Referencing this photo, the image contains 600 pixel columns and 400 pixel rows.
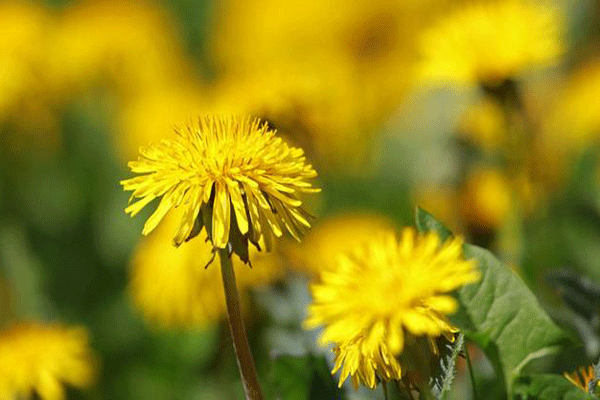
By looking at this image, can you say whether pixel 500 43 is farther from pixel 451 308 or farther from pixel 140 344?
pixel 140 344

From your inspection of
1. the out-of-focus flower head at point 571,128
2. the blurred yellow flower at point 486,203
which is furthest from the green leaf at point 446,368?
the out-of-focus flower head at point 571,128

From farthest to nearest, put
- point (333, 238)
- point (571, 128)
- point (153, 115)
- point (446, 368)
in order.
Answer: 1. point (153, 115)
2. point (571, 128)
3. point (333, 238)
4. point (446, 368)

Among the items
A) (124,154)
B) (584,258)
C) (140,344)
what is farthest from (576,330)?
(124,154)

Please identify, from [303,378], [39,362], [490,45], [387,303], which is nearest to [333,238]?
[490,45]

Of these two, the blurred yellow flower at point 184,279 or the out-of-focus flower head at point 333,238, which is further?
the out-of-focus flower head at point 333,238

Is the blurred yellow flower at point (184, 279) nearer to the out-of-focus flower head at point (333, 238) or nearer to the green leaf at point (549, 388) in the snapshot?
the out-of-focus flower head at point (333, 238)

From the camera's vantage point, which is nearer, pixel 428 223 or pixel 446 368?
pixel 446 368

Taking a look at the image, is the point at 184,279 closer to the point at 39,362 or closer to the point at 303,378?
the point at 39,362
